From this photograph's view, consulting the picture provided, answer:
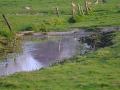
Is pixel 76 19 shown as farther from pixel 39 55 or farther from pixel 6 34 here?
pixel 39 55

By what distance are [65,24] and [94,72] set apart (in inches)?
888

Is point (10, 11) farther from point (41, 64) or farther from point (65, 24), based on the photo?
point (41, 64)

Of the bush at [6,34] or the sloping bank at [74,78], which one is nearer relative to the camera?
the sloping bank at [74,78]

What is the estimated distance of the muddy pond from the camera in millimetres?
18891

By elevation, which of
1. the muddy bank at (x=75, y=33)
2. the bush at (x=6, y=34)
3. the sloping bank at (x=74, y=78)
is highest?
the sloping bank at (x=74, y=78)

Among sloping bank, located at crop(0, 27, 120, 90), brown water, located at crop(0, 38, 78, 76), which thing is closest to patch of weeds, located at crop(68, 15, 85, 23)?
brown water, located at crop(0, 38, 78, 76)

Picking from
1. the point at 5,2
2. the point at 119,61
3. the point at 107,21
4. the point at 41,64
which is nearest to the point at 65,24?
the point at 107,21

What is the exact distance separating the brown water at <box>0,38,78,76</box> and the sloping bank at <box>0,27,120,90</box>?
306cm

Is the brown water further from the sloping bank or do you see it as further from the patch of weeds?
the patch of weeds

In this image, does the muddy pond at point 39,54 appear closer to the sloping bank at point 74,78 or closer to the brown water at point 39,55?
the brown water at point 39,55

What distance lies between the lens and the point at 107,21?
36406 mm

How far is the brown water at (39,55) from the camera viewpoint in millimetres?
18844

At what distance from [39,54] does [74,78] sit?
30.8 ft

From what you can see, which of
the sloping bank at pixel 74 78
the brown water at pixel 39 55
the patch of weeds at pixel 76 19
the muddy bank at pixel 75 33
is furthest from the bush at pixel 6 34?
the patch of weeds at pixel 76 19
